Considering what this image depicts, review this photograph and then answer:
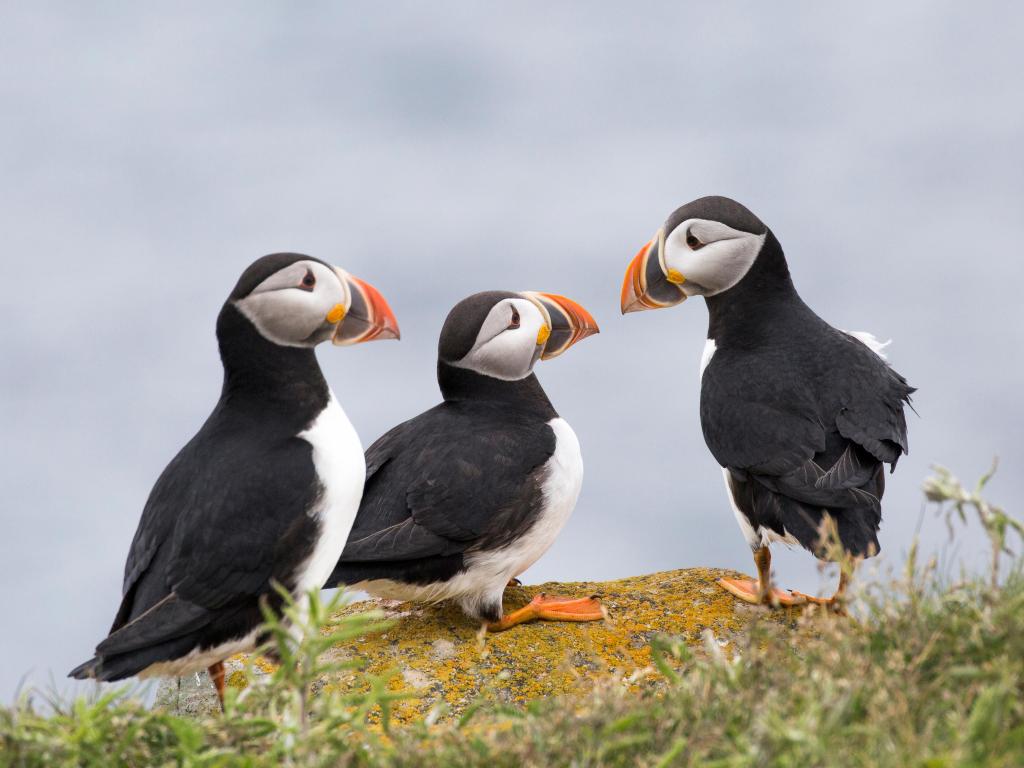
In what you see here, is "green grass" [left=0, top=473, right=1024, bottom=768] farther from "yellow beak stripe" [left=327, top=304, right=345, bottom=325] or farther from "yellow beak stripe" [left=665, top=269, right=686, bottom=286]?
"yellow beak stripe" [left=665, top=269, right=686, bottom=286]

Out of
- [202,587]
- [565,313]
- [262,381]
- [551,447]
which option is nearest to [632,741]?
[202,587]

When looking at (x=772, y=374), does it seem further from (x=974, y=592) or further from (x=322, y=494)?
(x=974, y=592)

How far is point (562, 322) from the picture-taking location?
6.34m

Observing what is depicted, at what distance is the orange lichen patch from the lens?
16.7 feet

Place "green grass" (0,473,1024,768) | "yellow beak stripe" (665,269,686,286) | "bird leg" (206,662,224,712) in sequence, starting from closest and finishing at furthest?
"green grass" (0,473,1024,768), "bird leg" (206,662,224,712), "yellow beak stripe" (665,269,686,286)

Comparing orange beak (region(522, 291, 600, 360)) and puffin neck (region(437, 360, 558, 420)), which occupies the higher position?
orange beak (region(522, 291, 600, 360))

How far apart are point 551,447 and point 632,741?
3.39 m

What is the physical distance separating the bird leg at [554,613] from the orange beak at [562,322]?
4.12ft

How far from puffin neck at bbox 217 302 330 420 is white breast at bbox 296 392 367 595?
11cm

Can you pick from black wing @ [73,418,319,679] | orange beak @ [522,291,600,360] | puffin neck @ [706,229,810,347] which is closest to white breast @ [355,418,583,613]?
orange beak @ [522,291,600,360]

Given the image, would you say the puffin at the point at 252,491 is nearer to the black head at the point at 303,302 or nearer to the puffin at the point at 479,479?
the black head at the point at 303,302

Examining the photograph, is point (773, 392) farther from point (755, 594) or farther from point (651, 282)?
point (651, 282)

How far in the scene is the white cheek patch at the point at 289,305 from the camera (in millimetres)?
5059

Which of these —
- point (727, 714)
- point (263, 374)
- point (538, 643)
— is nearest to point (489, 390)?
point (538, 643)
